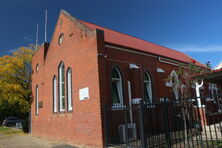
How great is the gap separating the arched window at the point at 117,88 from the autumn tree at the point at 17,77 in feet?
55.4

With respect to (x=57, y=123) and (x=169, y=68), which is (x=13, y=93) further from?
(x=169, y=68)

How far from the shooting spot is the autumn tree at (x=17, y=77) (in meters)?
22.9

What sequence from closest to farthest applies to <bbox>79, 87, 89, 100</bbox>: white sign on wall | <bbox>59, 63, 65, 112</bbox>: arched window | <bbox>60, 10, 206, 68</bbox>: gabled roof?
<bbox>79, 87, 89, 100</bbox>: white sign on wall → <bbox>60, 10, 206, 68</bbox>: gabled roof → <bbox>59, 63, 65, 112</bbox>: arched window

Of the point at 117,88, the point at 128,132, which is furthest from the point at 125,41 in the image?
the point at 128,132

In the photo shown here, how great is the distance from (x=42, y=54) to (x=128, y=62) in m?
8.24

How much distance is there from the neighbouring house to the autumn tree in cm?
1019

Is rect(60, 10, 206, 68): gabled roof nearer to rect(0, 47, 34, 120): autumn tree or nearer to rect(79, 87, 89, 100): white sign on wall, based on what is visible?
rect(79, 87, 89, 100): white sign on wall

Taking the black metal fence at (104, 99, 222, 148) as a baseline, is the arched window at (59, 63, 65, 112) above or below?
above

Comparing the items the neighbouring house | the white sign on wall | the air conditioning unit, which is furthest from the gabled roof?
the air conditioning unit

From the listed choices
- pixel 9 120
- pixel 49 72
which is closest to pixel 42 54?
pixel 49 72

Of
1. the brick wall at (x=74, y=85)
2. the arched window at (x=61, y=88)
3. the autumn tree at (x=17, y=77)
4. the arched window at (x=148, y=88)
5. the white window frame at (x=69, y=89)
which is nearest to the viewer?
the brick wall at (x=74, y=85)

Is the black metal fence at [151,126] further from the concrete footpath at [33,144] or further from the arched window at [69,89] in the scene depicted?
the arched window at [69,89]

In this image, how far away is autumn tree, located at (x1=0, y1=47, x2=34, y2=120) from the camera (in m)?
22.9

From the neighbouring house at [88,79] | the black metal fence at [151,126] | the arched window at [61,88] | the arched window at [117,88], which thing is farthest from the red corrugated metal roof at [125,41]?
the black metal fence at [151,126]
